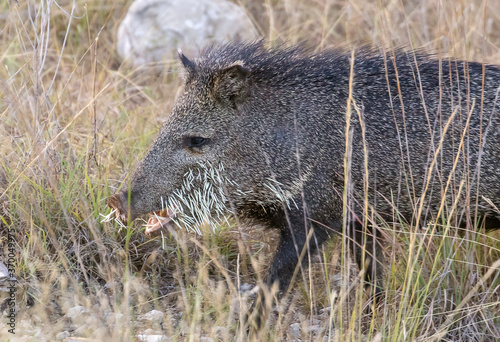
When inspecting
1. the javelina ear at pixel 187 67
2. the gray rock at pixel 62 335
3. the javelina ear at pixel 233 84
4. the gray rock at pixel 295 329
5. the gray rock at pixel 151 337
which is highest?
the javelina ear at pixel 187 67

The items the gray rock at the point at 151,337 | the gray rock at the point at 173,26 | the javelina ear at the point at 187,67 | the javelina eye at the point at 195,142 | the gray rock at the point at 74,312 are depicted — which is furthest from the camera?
the gray rock at the point at 173,26

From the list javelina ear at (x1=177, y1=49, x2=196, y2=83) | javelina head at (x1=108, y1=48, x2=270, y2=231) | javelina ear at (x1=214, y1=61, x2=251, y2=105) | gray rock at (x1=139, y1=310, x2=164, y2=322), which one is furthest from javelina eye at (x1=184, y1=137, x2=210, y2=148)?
gray rock at (x1=139, y1=310, x2=164, y2=322)

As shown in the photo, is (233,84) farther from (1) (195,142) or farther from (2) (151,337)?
(2) (151,337)

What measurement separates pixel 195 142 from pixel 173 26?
305 centimetres

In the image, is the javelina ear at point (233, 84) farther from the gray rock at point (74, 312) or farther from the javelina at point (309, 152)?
the gray rock at point (74, 312)

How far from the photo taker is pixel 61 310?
9.52 feet

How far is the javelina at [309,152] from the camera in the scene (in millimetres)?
2865

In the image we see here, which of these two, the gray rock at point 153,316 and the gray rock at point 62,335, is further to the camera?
the gray rock at point 153,316

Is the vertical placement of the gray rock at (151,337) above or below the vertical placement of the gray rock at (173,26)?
below

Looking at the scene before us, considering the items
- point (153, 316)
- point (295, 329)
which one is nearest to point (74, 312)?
point (153, 316)

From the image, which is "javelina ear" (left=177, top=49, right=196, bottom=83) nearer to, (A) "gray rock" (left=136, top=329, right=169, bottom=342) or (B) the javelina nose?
(B) the javelina nose

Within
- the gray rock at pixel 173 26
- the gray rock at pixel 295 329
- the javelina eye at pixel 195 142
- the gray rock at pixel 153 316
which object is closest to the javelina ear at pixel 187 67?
the javelina eye at pixel 195 142

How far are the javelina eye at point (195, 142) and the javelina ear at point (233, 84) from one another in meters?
0.21

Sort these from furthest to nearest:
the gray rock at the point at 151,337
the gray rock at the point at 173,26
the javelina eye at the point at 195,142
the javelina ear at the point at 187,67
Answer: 1. the gray rock at the point at 173,26
2. the javelina ear at the point at 187,67
3. the javelina eye at the point at 195,142
4. the gray rock at the point at 151,337
